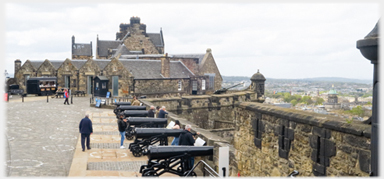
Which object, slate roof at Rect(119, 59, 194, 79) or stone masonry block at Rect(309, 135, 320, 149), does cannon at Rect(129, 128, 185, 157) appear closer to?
stone masonry block at Rect(309, 135, 320, 149)

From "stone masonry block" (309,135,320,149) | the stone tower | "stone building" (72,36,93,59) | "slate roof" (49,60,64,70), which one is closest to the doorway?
"slate roof" (49,60,64,70)

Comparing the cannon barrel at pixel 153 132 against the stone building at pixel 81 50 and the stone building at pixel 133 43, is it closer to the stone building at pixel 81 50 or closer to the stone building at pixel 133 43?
the stone building at pixel 133 43

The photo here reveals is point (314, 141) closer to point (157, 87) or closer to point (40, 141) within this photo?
point (40, 141)

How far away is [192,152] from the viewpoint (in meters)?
8.42

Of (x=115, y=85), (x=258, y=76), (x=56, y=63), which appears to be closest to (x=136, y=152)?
(x=258, y=76)

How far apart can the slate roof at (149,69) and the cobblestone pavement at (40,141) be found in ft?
43.2

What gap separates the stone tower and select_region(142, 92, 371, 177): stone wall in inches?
560

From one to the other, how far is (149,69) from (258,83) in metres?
15.4

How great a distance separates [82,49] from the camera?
6469cm

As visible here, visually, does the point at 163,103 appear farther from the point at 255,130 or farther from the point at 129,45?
the point at 129,45

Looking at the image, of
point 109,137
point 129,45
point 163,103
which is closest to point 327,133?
point 109,137

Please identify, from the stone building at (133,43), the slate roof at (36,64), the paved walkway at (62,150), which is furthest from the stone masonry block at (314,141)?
the stone building at (133,43)

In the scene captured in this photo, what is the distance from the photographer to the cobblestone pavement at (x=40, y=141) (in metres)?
9.98

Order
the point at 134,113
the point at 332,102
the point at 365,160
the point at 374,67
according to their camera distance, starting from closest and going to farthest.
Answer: the point at 374,67 → the point at 365,160 → the point at 332,102 → the point at 134,113
